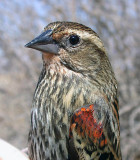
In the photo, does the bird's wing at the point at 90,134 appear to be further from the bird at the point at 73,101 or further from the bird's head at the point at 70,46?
the bird's head at the point at 70,46

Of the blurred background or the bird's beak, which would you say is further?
the blurred background

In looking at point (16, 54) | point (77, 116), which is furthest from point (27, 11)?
point (77, 116)

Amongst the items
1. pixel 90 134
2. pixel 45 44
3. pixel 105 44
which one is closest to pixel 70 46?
pixel 45 44

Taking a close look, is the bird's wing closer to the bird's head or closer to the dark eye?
the bird's head

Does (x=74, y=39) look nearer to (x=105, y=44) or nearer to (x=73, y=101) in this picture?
(x=73, y=101)

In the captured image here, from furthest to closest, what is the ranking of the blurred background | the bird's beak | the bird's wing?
the blurred background
the bird's beak
the bird's wing

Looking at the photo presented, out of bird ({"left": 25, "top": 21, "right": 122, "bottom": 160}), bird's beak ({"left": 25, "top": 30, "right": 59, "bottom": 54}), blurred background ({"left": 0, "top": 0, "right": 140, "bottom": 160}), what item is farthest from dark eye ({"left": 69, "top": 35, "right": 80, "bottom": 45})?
blurred background ({"left": 0, "top": 0, "right": 140, "bottom": 160})

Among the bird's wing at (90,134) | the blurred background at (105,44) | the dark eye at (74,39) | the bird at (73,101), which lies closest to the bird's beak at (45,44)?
the bird at (73,101)

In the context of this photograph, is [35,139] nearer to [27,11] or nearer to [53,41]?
[53,41]
